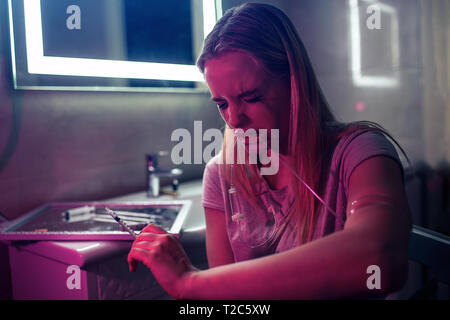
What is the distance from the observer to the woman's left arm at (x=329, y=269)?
40cm

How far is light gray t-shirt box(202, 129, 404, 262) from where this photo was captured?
580mm

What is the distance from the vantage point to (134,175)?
130 centimetres

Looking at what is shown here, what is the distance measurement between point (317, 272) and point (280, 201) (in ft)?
1.12

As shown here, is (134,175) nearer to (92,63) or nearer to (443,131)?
(92,63)

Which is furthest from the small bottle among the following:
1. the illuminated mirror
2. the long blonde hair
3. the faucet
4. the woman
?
the long blonde hair

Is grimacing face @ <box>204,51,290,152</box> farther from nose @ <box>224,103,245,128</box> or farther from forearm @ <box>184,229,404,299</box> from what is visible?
forearm @ <box>184,229,404,299</box>

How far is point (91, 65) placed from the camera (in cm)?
111

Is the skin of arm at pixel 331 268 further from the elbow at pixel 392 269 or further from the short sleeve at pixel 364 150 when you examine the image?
the short sleeve at pixel 364 150

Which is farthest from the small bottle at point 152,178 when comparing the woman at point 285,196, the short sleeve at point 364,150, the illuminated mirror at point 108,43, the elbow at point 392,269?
the elbow at point 392,269

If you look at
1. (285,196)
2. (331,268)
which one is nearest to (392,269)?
(331,268)

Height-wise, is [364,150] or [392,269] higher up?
[364,150]

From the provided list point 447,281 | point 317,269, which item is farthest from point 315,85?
point 447,281

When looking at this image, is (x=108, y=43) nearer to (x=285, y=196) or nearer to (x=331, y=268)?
(x=285, y=196)
